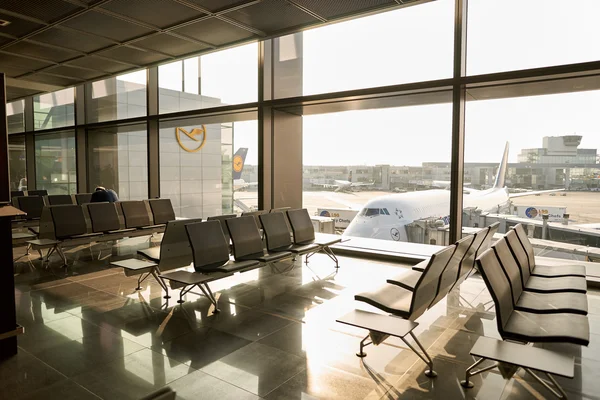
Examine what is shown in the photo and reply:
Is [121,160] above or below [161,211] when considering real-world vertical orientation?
above

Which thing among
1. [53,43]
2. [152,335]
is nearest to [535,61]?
[152,335]

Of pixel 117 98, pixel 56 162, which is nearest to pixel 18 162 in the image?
pixel 56 162

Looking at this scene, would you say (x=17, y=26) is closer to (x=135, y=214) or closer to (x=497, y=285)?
(x=135, y=214)

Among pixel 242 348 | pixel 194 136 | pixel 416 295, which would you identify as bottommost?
pixel 242 348

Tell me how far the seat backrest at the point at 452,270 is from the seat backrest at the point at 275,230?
8.74 feet

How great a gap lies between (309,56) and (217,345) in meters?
6.18

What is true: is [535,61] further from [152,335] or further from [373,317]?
[152,335]

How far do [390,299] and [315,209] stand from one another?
578cm

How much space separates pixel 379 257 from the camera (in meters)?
7.52

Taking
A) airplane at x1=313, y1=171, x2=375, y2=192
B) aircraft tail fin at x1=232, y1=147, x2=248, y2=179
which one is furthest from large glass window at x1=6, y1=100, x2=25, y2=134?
airplane at x1=313, y1=171, x2=375, y2=192

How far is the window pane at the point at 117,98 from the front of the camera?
37.3 feet

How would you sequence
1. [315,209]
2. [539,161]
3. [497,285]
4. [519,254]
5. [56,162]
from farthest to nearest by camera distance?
[56,162]
[315,209]
[539,161]
[519,254]
[497,285]

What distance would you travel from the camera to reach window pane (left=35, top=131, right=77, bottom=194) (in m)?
14.3

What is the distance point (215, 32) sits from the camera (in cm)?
646
